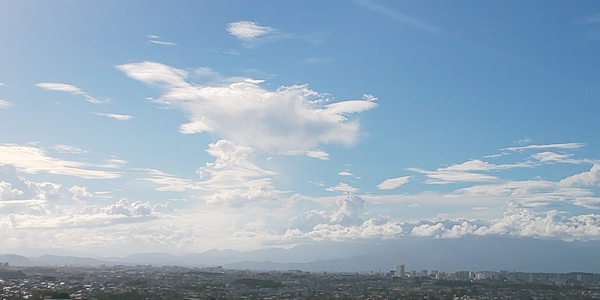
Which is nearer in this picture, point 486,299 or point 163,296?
point 163,296

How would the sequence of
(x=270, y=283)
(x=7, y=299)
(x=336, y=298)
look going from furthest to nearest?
1. (x=270, y=283)
2. (x=336, y=298)
3. (x=7, y=299)

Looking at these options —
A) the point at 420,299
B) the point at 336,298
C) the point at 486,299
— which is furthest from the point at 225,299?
the point at 486,299

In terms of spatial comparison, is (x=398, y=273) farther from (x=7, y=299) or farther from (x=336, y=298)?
(x=7, y=299)

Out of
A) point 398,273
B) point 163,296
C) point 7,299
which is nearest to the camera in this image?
point 7,299

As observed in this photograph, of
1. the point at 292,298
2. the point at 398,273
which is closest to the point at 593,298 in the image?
the point at 292,298

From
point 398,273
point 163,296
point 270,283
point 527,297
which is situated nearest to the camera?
point 163,296

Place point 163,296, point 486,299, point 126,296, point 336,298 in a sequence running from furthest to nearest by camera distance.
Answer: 1. point 486,299
2. point 336,298
3. point 163,296
4. point 126,296

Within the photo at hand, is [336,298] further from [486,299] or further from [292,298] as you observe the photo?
[486,299]

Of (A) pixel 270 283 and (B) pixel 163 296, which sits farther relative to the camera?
(A) pixel 270 283
